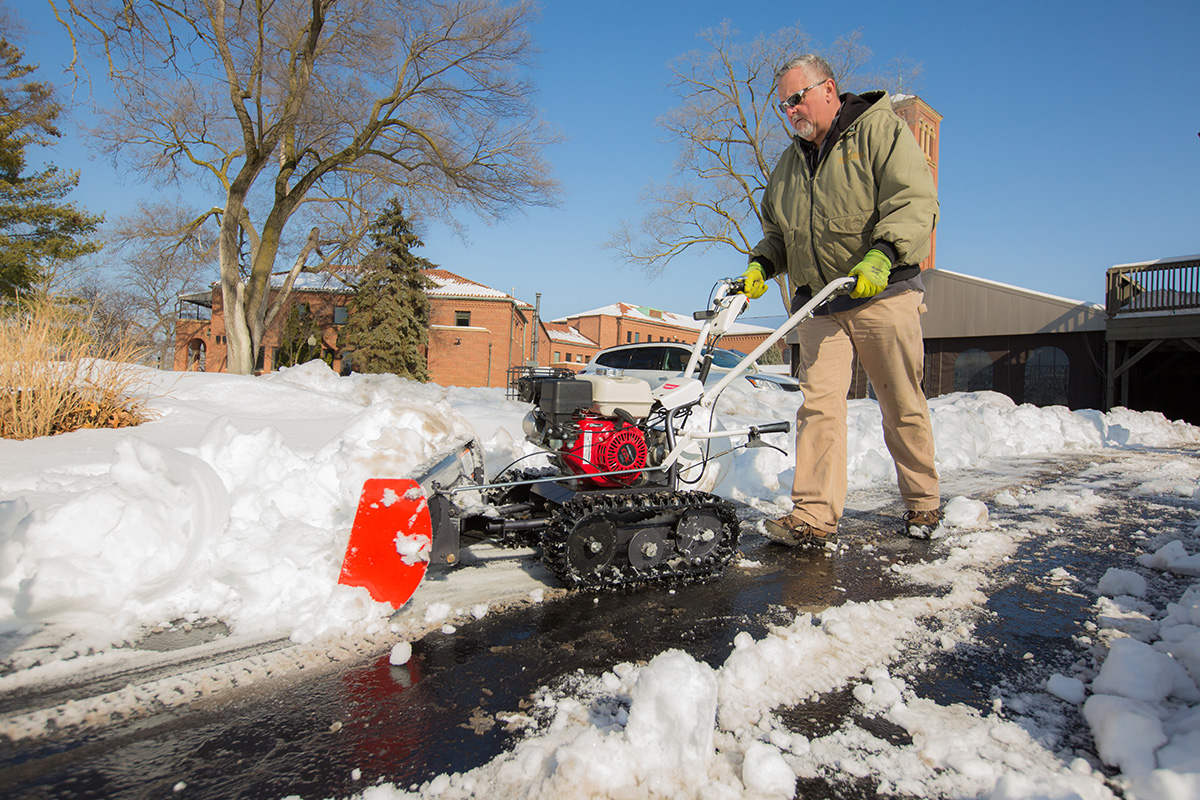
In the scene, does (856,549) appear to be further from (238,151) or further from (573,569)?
(238,151)

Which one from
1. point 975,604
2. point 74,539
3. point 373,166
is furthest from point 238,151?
point 975,604

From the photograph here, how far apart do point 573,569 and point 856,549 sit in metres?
1.71

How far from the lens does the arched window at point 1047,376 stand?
55.4 feet

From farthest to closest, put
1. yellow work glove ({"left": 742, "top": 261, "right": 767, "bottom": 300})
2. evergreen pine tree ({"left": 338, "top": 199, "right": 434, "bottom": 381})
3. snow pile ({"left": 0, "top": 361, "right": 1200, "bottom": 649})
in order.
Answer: evergreen pine tree ({"left": 338, "top": 199, "right": 434, "bottom": 381})
yellow work glove ({"left": 742, "top": 261, "right": 767, "bottom": 300})
snow pile ({"left": 0, "top": 361, "right": 1200, "bottom": 649})

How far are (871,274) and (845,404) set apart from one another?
Result: 36.2 inches

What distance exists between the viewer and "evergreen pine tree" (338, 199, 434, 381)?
3184 centimetres

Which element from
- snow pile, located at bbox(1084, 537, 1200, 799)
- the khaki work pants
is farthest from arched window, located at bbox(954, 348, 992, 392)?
snow pile, located at bbox(1084, 537, 1200, 799)

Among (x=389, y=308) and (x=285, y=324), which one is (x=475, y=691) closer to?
(x=389, y=308)

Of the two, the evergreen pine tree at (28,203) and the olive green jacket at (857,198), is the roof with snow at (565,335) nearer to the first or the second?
the evergreen pine tree at (28,203)

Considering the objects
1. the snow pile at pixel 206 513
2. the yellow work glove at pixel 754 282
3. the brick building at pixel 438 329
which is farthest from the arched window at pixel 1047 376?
the brick building at pixel 438 329

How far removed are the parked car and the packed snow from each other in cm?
718

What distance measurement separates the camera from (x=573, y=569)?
2.69 meters

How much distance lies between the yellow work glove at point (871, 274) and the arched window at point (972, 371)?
17.4 m

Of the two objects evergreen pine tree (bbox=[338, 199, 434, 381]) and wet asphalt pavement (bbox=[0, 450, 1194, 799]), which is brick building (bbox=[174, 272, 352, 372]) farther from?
wet asphalt pavement (bbox=[0, 450, 1194, 799])
